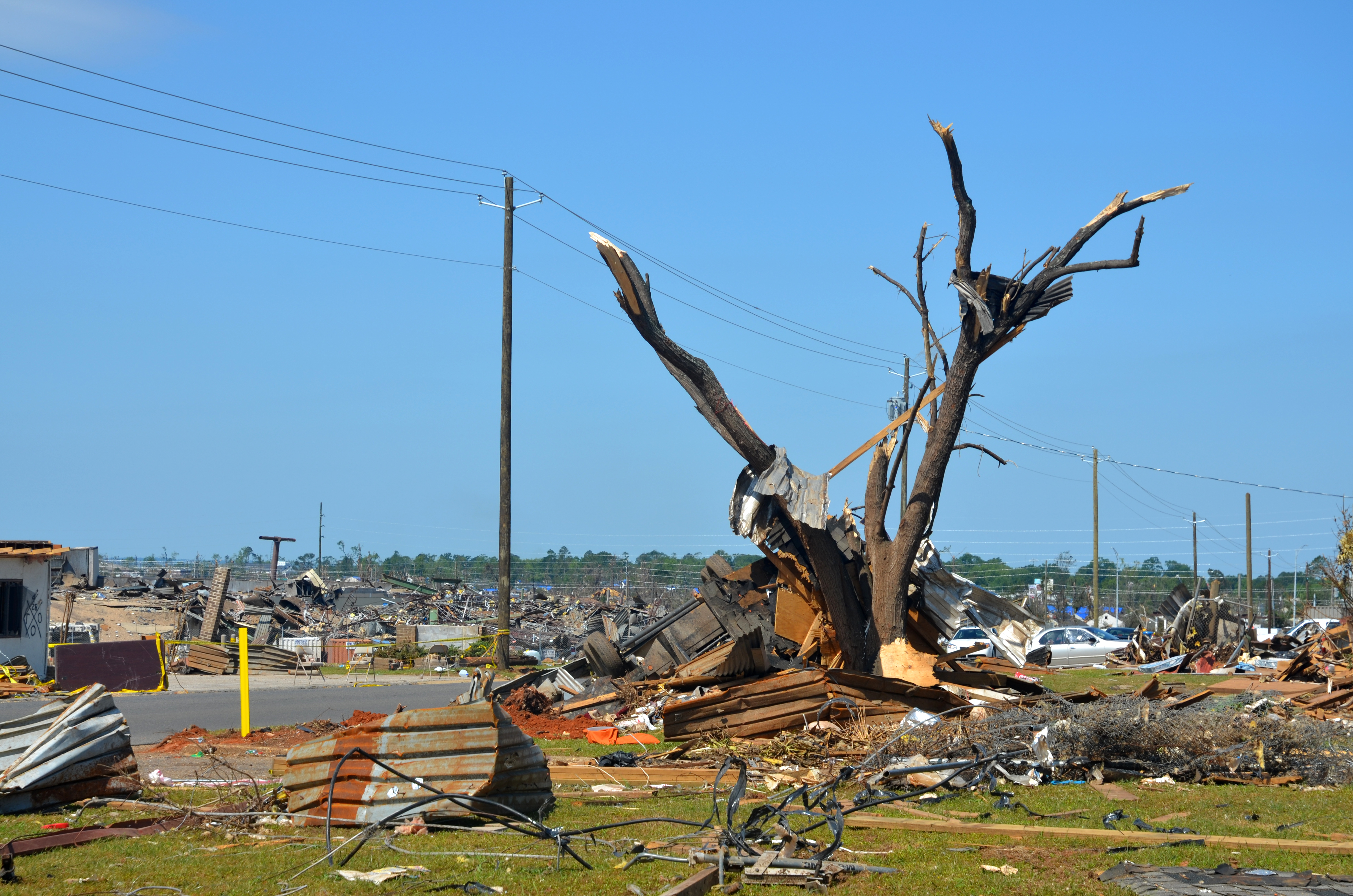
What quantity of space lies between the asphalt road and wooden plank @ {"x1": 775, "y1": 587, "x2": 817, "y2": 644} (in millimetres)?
5544

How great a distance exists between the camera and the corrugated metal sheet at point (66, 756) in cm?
855

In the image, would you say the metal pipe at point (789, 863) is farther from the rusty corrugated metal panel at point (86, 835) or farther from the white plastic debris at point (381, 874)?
the rusty corrugated metal panel at point (86, 835)

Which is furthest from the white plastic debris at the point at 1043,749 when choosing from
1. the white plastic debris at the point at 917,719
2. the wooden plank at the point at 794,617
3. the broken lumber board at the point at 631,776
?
the wooden plank at the point at 794,617

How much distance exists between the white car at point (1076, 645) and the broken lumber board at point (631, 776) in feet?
82.6

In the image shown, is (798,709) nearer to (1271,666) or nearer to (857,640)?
(857,640)

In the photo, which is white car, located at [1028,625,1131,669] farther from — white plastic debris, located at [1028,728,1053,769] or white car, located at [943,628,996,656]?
white plastic debris, located at [1028,728,1053,769]

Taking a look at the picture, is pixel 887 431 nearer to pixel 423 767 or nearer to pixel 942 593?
pixel 942 593

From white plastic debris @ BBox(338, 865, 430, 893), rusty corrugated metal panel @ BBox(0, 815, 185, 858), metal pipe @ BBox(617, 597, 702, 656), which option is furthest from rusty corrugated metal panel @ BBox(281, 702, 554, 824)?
metal pipe @ BBox(617, 597, 702, 656)

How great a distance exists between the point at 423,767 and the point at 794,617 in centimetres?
1058

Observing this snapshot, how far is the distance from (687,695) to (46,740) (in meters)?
8.82

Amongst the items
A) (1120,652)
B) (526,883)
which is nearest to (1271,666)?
(1120,652)

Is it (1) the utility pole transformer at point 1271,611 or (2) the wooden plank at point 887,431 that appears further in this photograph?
(1) the utility pole transformer at point 1271,611

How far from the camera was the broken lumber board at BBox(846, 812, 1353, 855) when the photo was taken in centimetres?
729

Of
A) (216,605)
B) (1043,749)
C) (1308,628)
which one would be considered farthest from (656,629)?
(1308,628)
